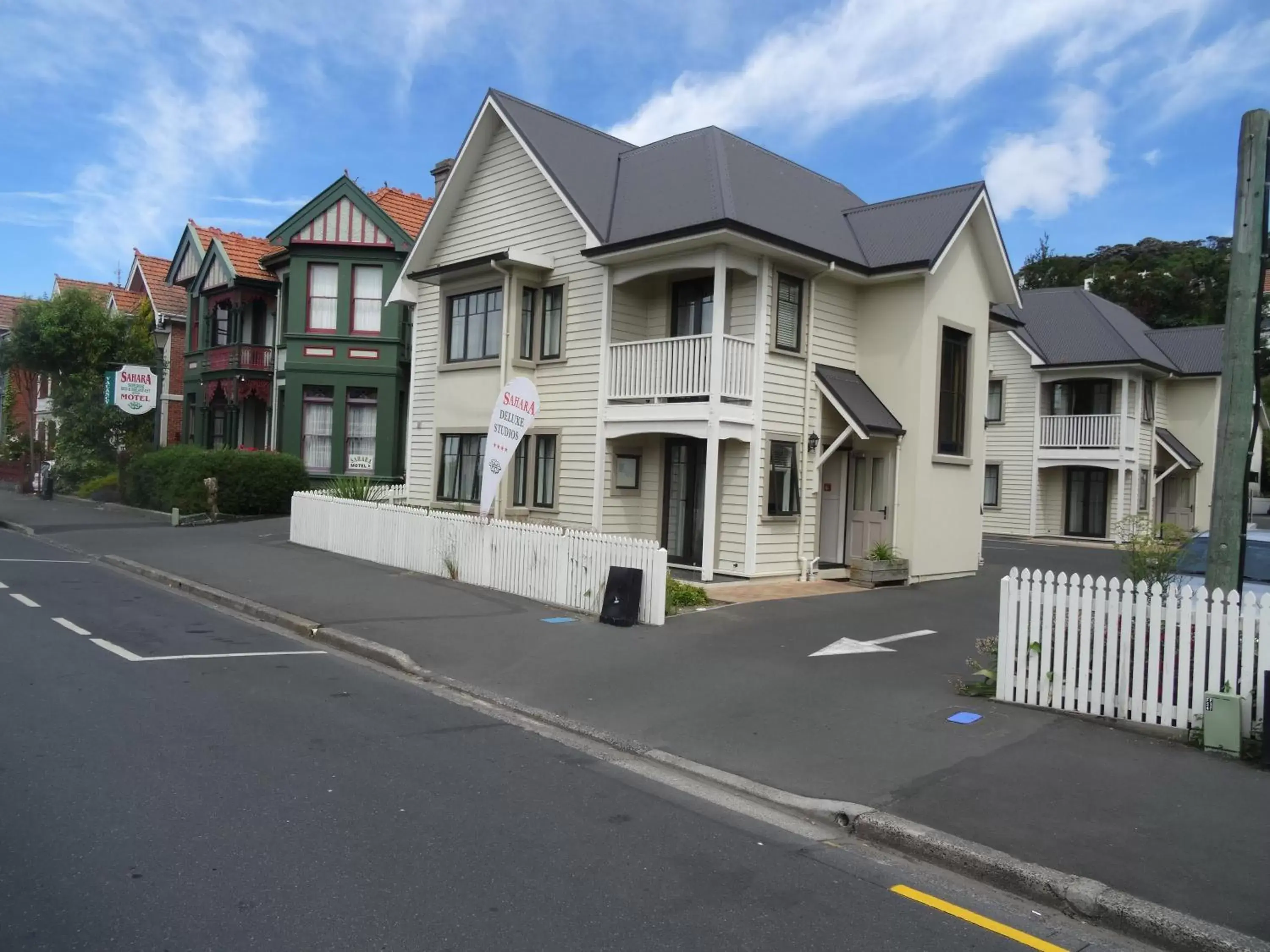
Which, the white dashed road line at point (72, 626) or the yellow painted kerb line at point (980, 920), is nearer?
the yellow painted kerb line at point (980, 920)

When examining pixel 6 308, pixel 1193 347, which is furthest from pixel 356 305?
pixel 6 308

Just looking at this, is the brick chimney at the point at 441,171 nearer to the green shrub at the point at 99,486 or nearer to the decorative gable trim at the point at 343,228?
the decorative gable trim at the point at 343,228

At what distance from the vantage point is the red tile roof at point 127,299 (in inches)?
1571

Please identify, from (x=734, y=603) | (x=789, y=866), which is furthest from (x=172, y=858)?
(x=734, y=603)

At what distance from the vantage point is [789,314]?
16188 mm

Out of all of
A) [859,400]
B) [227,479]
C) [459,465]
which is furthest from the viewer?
[227,479]

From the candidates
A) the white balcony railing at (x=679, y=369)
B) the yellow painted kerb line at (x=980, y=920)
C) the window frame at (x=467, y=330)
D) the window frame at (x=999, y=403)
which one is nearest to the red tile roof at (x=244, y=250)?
the window frame at (x=467, y=330)

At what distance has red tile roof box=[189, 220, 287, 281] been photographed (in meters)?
29.9

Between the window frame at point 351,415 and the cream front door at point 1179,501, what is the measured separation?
27178 mm

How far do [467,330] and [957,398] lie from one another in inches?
382

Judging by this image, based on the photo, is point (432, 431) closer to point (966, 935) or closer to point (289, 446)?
point (289, 446)

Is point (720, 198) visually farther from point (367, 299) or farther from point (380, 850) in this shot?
point (367, 299)

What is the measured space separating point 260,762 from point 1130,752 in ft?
20.2

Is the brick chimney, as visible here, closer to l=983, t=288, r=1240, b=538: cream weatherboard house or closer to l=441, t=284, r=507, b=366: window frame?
l=441, t=284, r=507, b=366: window frame
